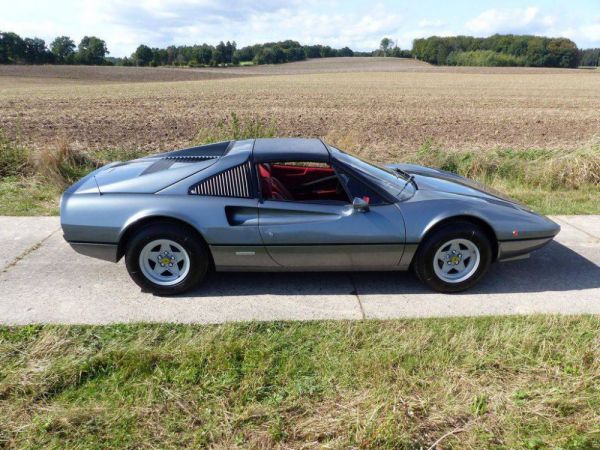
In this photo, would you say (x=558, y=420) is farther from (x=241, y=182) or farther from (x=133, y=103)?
(x=133, y=103)

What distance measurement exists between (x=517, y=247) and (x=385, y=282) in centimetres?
115

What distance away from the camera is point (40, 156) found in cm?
780

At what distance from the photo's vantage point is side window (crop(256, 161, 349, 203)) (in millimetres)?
4090

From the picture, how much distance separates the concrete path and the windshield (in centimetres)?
87

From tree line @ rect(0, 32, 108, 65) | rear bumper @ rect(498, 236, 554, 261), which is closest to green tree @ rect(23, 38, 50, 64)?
tree line @ rect(0, 32, 108, 65)

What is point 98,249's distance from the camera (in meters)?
3.92

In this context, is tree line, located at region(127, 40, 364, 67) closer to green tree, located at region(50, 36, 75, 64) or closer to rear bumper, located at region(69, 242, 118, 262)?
green tree, located at region(50, 36, 75, 64)

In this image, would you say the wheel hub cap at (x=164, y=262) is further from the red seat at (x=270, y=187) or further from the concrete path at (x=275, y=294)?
the red seat at (x=270, y=187)

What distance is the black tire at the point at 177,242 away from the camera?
3848 mm

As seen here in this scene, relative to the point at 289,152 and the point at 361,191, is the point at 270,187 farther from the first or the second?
the point at 361,191

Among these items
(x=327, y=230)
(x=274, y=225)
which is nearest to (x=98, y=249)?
(x=274, y=225)

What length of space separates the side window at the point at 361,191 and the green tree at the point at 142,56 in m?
112

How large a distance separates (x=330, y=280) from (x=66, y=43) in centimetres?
11543

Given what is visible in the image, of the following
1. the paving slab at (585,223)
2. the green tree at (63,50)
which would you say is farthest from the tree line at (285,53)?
the paving slab at (585,223)
